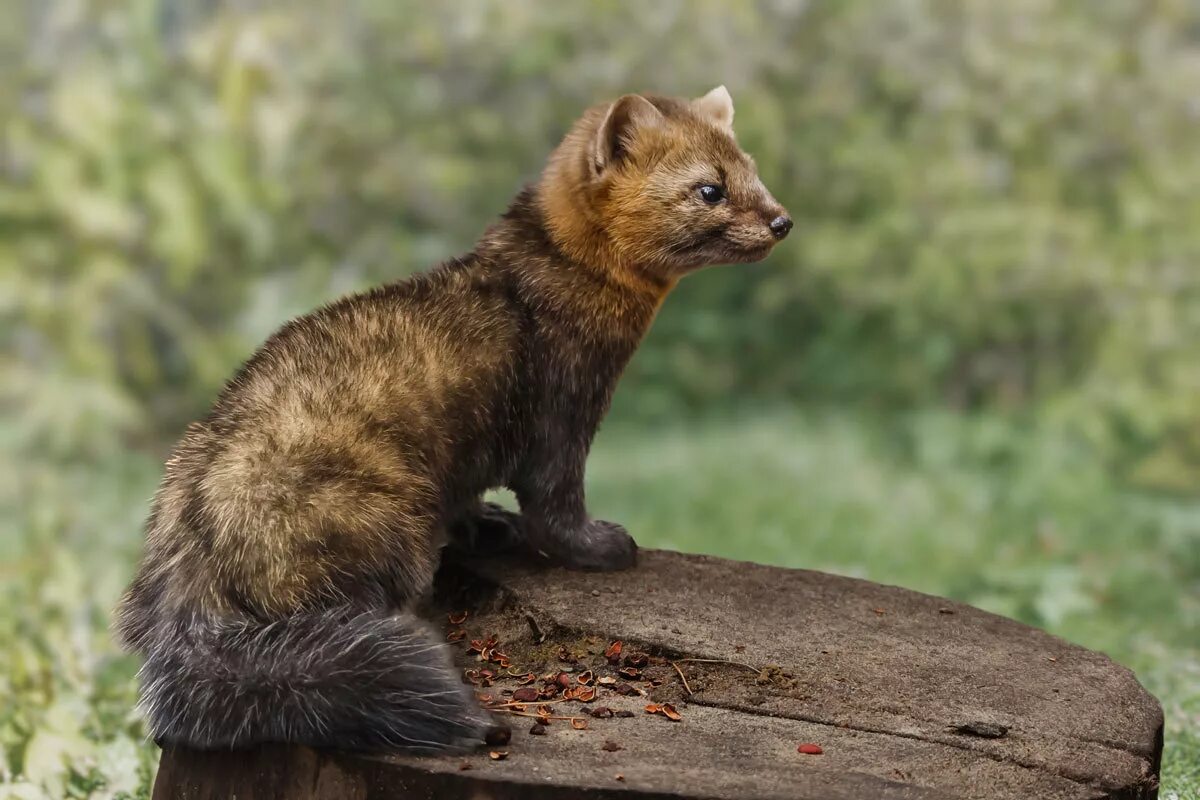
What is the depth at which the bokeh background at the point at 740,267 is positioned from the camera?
7.79 meters

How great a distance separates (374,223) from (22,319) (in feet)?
6.29

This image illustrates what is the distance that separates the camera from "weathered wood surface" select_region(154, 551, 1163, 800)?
3285 millimetres

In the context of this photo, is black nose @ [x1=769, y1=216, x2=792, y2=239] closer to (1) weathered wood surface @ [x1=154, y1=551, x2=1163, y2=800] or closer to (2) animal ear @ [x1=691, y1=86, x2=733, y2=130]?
(2) animal ear @ [x1=691, y1=86, x2=733, y2=130]

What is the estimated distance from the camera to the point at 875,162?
27.2 ft

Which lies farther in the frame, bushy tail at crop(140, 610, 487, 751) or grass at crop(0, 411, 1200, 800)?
grass at crop(0, 411, 1200, 800)

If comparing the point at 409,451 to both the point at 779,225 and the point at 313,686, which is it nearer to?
the point at 313,686

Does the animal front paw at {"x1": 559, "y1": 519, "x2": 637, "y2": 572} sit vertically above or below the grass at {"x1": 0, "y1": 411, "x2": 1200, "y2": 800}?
below

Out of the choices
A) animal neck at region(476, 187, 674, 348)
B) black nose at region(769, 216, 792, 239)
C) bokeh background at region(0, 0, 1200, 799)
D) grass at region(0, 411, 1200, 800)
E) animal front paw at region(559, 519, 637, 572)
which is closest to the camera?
black nose at region(769, 216, 792, 239)

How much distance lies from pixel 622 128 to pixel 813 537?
3606 millimetres

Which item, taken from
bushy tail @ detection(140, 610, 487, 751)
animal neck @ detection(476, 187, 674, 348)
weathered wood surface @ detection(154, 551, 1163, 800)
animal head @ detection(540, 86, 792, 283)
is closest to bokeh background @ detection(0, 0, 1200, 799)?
weathered wood surface @ detection(154, 551, 1163, 800)

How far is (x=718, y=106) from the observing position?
181 inches

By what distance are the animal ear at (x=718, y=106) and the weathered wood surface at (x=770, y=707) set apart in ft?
4.64

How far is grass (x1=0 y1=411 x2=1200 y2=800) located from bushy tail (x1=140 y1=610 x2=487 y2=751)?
5.63 feet

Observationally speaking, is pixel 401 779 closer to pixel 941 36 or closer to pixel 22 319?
pixel 22 319
